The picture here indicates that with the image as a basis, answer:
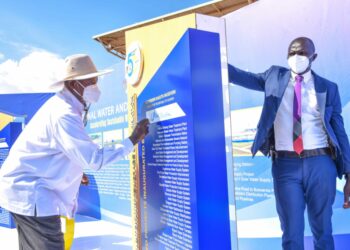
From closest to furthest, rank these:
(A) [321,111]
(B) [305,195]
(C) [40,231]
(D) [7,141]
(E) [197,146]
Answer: (E) [197,146] < (C) [40,231] < (A) [321,111] < (B) [305,195] < (D) [7,141]

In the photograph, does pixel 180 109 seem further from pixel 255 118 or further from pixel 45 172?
pixel 255 118

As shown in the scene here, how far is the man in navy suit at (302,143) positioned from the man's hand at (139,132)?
584mm

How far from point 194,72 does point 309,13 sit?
1.69 meters

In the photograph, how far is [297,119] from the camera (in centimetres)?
204

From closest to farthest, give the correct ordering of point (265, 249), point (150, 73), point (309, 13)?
1. point (150, 73)
2. point (309, 13)
3. point (265, 249)

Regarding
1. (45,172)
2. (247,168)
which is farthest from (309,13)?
(45,172)

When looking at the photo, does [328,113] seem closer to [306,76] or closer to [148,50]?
[306,76]

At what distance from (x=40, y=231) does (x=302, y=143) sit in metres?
1.43

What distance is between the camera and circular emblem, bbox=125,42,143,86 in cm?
211

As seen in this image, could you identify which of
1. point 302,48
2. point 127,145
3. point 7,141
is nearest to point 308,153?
point 302,48

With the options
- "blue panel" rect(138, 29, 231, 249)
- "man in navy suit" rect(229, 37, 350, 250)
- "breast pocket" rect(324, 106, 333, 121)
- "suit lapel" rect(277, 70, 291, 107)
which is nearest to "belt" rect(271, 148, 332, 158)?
"man in navy suit" rect(229, 37, 350, 250)

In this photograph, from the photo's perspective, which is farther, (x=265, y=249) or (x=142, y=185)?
(x=265, y=249)

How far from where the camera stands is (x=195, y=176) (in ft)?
4.74

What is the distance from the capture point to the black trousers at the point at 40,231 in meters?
1.79
